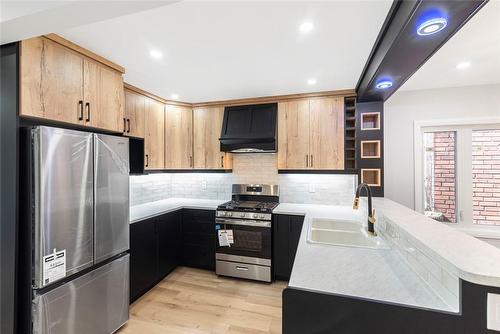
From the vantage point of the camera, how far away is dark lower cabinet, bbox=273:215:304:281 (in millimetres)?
2930

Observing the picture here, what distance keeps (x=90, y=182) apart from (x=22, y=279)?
2.40 ft

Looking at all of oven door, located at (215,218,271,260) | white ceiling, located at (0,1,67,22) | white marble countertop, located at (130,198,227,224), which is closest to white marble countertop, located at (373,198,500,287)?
oven door, located at (215,218,271,260)

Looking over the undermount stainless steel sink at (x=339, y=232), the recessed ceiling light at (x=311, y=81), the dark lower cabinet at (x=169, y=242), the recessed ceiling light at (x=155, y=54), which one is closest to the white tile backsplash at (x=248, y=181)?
the dark lower cabinet at (x=169, y=242)

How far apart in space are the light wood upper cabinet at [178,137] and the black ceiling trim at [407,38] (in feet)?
8.46

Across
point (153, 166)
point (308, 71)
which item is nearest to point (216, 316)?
point (153, 166)

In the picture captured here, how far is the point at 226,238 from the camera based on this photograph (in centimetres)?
310

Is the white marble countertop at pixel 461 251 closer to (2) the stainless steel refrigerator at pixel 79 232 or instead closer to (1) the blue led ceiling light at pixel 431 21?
(1) the blue led ceiling light at pixel 431 21

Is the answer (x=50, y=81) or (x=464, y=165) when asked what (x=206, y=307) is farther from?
(x=464, y=165)

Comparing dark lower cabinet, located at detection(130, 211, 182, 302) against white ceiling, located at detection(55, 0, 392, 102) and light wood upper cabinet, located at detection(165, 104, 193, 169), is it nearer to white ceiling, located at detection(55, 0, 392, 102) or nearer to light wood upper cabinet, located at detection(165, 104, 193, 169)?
light wood upper cabinet, located at detection(165, 104, 193, 169)

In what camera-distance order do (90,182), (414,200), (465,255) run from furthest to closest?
(414,200)
(90,182)
(465,255)

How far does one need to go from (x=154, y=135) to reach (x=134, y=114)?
413 mm

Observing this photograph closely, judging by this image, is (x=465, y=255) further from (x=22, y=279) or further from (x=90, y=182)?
(x=22, y=279)

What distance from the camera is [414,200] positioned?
10.0ft

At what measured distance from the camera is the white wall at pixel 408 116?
287 cm
